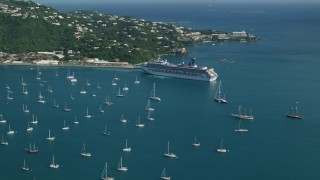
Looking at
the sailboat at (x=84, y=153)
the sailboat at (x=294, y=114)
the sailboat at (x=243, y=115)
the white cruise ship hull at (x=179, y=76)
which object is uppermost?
the white cruise ship hull at (x=179, y=76)

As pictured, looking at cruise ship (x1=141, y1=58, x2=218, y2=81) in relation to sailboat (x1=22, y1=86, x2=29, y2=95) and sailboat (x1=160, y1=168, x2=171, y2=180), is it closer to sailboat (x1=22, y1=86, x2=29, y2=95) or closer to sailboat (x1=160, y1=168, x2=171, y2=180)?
sailboat (x1=22, y1=86, x2=29, y2=95)

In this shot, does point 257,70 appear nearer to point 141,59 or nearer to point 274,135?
point 141,59

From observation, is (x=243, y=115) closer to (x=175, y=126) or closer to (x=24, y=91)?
(x=175, y=126)

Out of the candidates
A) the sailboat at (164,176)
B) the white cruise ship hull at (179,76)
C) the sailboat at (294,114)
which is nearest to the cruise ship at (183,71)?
the white cruise ship hull at (179,76)

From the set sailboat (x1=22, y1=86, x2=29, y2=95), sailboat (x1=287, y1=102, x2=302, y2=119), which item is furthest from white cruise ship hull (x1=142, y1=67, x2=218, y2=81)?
sailboat (x1=22, y1=86, x2=29, y2=95)

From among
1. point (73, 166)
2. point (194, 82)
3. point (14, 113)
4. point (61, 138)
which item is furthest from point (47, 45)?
point (73, 166)

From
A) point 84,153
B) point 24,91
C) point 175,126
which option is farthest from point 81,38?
point 84,153

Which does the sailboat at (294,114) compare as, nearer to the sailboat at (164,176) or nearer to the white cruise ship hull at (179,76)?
the white cruise ship hull at (179,76)
